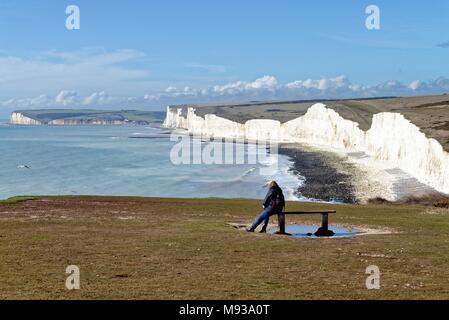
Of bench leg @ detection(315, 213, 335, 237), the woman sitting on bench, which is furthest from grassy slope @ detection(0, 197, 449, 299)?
bench leg @ detection(315, 213, 335, 237)

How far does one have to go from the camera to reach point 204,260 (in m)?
16.7

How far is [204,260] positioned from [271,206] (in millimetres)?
7618

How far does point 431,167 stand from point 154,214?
51.1 m

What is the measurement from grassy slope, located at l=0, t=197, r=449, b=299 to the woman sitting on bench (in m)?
1.19

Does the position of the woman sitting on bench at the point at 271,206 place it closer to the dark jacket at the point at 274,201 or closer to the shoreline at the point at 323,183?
the dark jacket at the point at 274,201

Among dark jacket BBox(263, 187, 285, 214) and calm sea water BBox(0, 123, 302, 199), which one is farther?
calm sea water BBox(0, 123, 302, 199)

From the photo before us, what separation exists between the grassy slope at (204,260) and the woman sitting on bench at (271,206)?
3.91 feet

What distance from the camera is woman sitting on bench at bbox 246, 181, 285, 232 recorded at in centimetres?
2383

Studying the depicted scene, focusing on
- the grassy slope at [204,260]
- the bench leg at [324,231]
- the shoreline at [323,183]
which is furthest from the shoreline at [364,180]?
the grassy slope at [204,260]

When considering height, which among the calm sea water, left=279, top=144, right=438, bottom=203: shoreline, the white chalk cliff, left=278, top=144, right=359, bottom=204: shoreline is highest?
the white chalk cliff

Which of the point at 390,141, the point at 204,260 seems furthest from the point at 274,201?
the point at 390,141

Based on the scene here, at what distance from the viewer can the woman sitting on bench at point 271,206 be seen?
23828mm

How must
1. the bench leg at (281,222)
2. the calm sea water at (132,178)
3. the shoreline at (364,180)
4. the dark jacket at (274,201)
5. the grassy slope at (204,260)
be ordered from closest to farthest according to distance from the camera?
1. the grassy slope at (204,260)
2. the bench leg at (281,222)
3. the dark jacket at (274,201)
4. the shoreline at (364,180)
5. the calm sea water at (132,178)

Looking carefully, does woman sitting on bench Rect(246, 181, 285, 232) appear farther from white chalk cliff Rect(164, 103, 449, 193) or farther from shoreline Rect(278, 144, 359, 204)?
white chalk cliff Rect(164, 103, 449, 193)
